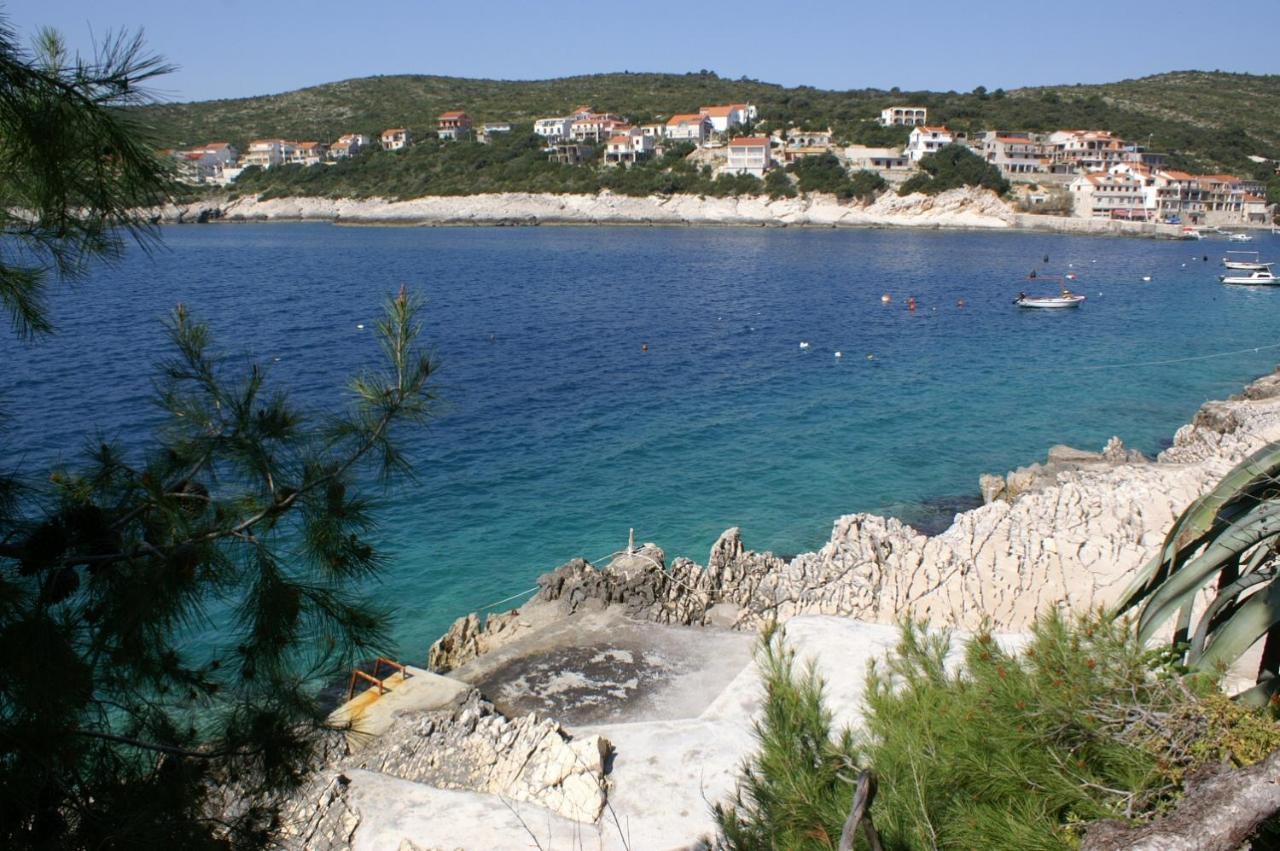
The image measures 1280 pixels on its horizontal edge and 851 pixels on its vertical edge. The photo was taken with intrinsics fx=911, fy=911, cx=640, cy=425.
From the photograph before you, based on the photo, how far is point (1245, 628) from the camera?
3760mm

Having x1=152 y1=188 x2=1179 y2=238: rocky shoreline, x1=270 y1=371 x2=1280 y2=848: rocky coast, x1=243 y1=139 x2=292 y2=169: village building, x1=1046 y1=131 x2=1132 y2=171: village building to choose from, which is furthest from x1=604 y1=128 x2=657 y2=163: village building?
x1=270 y1=371 x2=1280 y2=848: rocky coast

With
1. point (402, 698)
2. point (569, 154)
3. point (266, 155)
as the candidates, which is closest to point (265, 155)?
point (266, 155)

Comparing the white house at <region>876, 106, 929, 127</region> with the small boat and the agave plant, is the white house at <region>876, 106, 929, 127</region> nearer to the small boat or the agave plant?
the small boat

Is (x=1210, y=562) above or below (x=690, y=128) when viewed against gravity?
below

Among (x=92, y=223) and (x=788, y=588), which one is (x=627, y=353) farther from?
(x=92, y=223)

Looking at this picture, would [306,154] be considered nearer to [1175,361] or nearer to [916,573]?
[1175,361]

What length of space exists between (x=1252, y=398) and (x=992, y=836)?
78.4 ft

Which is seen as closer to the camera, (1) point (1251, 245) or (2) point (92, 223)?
(2) point (92, 223)

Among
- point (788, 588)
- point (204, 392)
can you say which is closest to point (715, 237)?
point (788, 588)

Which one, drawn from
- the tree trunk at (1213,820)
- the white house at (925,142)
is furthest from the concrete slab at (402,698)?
the white house at (925,142)

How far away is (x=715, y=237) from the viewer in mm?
82312

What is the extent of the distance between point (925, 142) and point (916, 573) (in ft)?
320

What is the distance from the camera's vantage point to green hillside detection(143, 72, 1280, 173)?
366 ft

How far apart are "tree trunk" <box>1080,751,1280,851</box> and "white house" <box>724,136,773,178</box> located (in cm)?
9995
